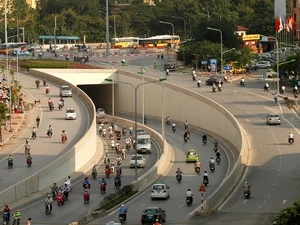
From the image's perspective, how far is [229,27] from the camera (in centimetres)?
13462

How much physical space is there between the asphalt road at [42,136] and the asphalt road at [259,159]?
27.7 ft

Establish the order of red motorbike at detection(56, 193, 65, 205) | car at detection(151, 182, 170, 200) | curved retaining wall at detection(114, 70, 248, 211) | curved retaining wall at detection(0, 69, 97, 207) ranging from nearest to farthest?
curved retaining wall at detection(0, 69, 97, 207) → red motorbike at detection(56, 193, 65, 205) → car at detection(151, 182, 170, 200) → curved retaining wall at detection(114, 70, 248, 211)

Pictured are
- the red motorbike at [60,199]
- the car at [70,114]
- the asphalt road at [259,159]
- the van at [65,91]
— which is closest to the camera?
the asphalt road at [259,159]

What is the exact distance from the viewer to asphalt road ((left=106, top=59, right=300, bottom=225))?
5140cm

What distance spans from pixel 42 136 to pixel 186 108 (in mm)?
21882

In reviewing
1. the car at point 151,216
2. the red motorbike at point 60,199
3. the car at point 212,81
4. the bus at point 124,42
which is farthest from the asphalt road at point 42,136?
the bus at point 124,42

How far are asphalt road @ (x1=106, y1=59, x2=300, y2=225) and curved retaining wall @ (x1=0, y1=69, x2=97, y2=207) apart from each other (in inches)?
221

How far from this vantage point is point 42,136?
78625 millimetres

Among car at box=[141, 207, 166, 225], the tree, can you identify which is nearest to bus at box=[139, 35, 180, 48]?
car at box=[141, 207, 166, 225]

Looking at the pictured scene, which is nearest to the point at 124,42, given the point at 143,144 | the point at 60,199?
the point at 143,144

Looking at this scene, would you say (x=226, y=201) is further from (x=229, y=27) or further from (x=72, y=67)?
(x=229, y=27)

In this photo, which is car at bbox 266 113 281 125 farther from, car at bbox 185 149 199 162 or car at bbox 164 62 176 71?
car at bbox 164 62 176 71

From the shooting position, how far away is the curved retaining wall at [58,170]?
185 feet

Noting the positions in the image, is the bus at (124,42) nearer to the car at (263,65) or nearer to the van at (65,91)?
the car at (263,65)
